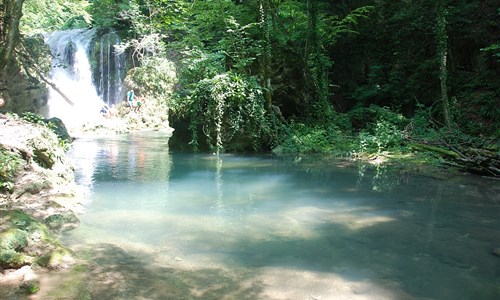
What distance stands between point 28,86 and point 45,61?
165cm

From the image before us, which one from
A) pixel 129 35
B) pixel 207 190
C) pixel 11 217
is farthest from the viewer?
pixel 129 35

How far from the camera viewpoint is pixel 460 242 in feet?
15.8

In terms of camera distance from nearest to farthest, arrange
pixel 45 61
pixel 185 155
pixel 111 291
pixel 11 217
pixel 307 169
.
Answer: pixel 111 291
pixel 11 217
pixel 307 169
pixel 185 155
pixel 45 61

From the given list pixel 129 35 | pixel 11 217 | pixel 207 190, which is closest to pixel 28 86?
pixel 129 35

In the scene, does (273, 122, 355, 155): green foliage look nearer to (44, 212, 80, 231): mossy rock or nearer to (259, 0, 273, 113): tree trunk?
(259, 0, 273, 113): tree trunk

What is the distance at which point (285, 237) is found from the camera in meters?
5.05

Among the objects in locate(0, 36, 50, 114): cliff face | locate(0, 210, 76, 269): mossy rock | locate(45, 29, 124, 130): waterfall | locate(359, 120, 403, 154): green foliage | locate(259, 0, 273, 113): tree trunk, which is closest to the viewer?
locate(0, 210, 76, 269): mossy rock

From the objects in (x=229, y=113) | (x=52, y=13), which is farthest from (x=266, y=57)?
(x=52, y=13)

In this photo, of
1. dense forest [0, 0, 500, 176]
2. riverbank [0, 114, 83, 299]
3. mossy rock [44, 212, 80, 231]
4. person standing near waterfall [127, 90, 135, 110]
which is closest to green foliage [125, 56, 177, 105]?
person standing near waterfall [127, 90, 135, 110]

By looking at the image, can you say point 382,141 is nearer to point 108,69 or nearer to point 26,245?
point 26,245

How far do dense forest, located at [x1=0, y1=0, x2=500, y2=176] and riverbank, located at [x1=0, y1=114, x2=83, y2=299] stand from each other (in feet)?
11.1

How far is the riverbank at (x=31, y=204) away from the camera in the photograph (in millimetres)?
3727

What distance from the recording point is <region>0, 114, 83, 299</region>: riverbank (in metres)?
3.73

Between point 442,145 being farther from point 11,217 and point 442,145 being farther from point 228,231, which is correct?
point 11,217
